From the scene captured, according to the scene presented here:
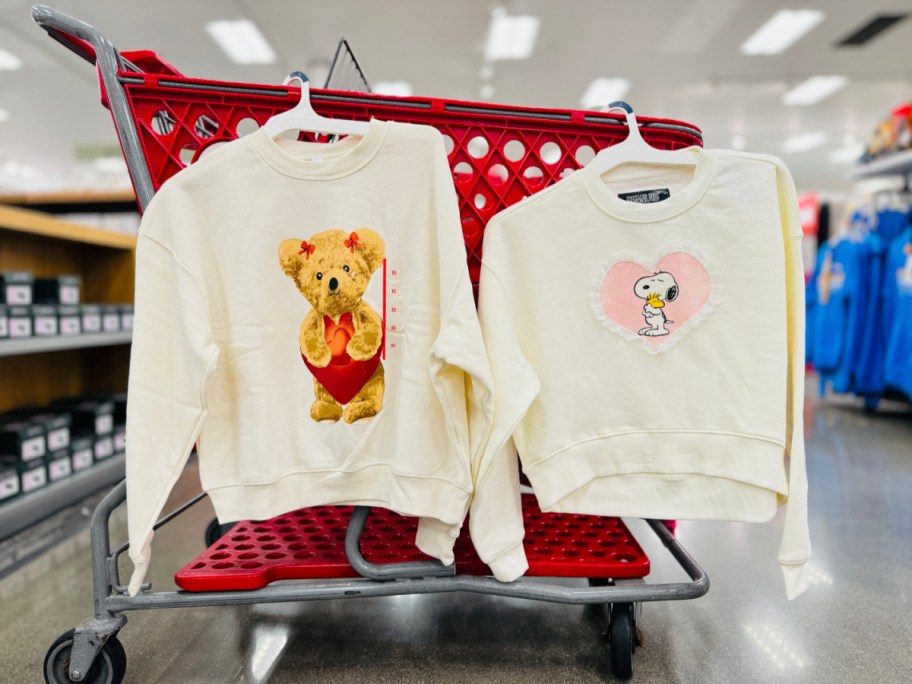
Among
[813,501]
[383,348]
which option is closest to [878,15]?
[813,501]

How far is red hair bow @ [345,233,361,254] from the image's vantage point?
3.31ft

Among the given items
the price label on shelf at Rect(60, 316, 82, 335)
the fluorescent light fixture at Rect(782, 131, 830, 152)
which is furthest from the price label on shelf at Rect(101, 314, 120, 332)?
the fluorescent light fixture at Rect(782, 131, 830, 152)

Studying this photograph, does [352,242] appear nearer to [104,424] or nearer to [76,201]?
[104,424]

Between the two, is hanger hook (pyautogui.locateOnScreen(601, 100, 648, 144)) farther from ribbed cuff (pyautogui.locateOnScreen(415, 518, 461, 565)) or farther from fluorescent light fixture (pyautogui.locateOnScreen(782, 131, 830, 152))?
fluorescent light fixture (pyautogui.locateOnScreen(782, 131, 830, 152))

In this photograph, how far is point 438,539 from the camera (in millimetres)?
1012

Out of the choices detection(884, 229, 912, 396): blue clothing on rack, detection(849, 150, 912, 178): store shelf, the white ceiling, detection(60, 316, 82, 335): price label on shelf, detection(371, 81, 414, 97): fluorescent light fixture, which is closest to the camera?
detection(60, 316, 82, 335): price label on shelf

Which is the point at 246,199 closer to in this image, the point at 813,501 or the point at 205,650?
the point at 205,650

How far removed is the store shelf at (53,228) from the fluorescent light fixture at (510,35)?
11.6 ft

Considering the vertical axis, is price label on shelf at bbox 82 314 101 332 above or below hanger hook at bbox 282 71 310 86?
below

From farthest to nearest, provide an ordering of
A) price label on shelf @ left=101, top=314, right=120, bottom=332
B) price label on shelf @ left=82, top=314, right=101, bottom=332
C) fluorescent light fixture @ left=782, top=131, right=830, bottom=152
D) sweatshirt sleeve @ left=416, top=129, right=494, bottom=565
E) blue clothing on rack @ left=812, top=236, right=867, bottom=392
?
fluorescent light fixture @ left=782, top=131, right=830, bottom=152
blue clothing on rack @ left=812, top=236, right=867, bottom=392
price label on shelf @ left=101, top=314, right=120, bottom=332
price label on shelf @ left=82, top=314, right=101, bottom=332
sweatshirt sleeve @ left=416, top=129, right=494, bottom=565

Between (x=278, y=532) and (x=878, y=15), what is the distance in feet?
21.4

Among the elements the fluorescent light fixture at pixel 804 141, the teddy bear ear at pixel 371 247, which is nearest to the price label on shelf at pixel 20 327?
the teddy bear ear at pixel 371 247

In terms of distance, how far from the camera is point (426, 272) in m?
1.02

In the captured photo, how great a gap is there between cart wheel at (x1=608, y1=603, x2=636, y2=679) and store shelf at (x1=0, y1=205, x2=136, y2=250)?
2.04 m
